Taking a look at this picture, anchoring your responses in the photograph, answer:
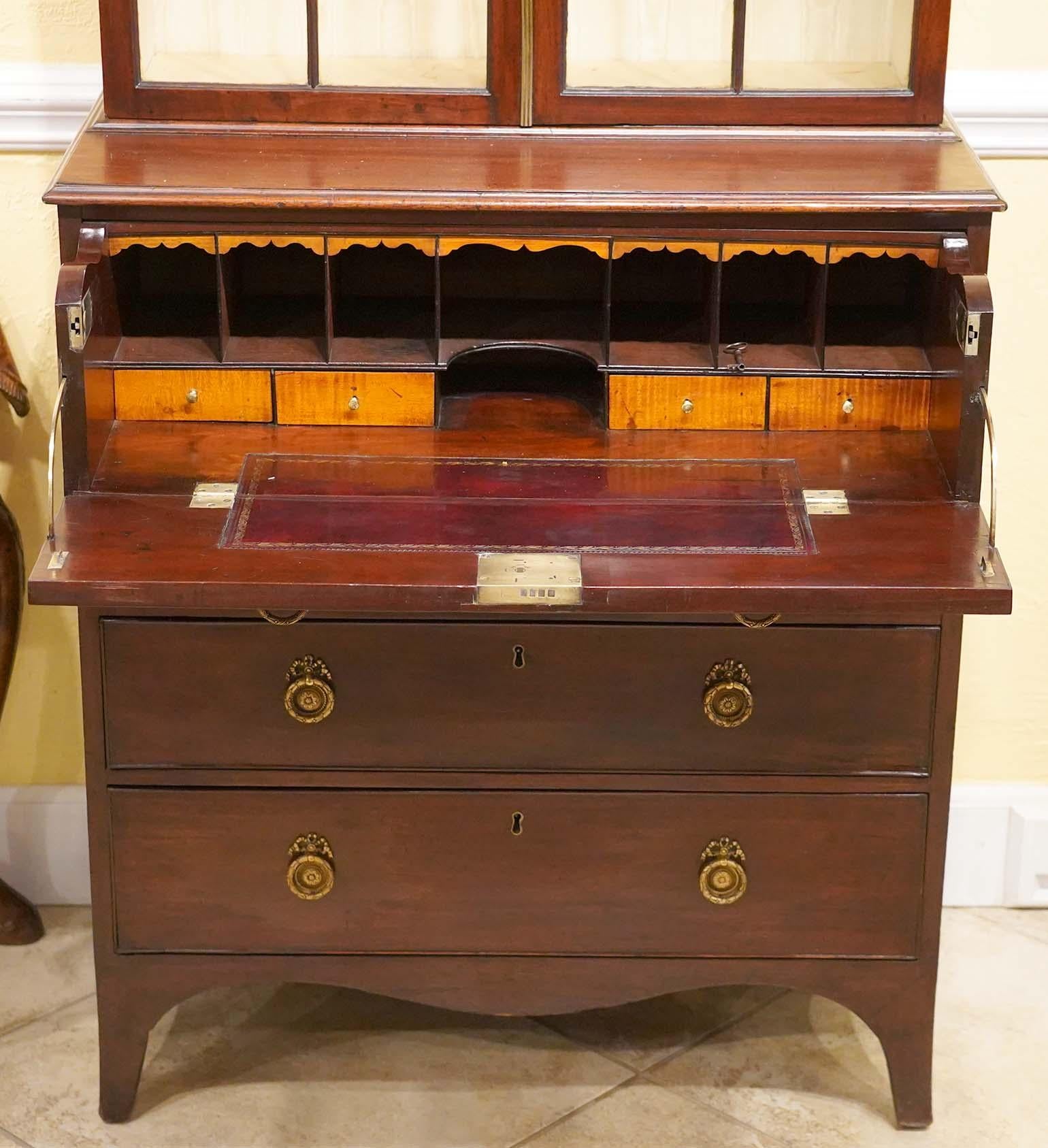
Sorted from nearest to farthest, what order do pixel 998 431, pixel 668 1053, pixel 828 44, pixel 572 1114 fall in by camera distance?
pixel 828 44 → pixel 572 1114 → pixel 668 1053 → pixel 998 431

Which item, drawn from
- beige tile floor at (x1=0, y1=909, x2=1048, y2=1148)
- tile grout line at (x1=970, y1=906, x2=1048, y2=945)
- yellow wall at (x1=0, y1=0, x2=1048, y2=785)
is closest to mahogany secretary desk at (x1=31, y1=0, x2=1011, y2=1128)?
beige tile floor at (x1=0, y1=909, x2=1048, y2=1148)

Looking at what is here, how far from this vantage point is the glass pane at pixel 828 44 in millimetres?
2277

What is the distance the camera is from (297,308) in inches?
92.6

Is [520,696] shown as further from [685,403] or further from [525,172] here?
[525,172]

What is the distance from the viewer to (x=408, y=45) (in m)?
2.30

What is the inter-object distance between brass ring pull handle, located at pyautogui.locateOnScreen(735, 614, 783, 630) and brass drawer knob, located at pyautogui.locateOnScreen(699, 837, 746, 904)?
29cm

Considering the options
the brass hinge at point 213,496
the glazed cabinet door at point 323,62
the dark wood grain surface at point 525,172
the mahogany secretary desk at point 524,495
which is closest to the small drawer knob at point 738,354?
the mahogany secretary desk at point 524,495

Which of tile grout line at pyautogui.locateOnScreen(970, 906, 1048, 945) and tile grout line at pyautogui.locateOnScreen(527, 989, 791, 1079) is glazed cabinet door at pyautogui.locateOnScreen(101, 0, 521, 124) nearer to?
tile grout line at pyautogui.locateOnScreen(527, 989, 791, 1079)

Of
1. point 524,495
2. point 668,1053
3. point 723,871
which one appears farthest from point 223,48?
point 668,1053

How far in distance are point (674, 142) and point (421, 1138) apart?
1.36 m

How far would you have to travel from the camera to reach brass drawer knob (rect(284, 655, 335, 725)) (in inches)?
81.9

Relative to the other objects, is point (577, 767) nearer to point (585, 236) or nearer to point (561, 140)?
point (585, 236)

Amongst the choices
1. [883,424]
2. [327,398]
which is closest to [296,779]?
[327,398]

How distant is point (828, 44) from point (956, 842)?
131cm
